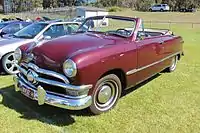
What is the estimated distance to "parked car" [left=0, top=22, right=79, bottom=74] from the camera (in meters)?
7.03

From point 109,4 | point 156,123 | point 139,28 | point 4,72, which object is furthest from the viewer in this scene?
point 109,4

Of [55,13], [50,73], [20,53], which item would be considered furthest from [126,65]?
[55,13]

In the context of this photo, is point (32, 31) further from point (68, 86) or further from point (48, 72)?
point (68, 86)

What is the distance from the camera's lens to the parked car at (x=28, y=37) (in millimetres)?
7027

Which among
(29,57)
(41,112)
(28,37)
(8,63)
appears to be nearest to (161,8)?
(28,37)

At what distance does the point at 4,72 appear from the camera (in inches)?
288

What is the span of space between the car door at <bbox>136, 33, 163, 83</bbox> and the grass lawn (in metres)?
0.44

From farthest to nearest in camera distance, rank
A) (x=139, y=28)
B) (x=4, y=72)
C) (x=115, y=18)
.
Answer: (x=4, y=72) < (x=115, y=18) < (x=139, y=28)

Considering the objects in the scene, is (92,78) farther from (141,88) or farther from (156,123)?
(141,88)

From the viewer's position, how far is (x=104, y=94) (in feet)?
15.4

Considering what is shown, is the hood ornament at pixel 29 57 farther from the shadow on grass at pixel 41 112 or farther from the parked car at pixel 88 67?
the shadow on grass at pixel 41 112

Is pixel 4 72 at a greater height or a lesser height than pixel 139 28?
lesser

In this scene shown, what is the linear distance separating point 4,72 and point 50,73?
11.2ft

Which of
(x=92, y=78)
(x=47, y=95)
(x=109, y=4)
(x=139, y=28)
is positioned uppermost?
(x=109, y=4)
